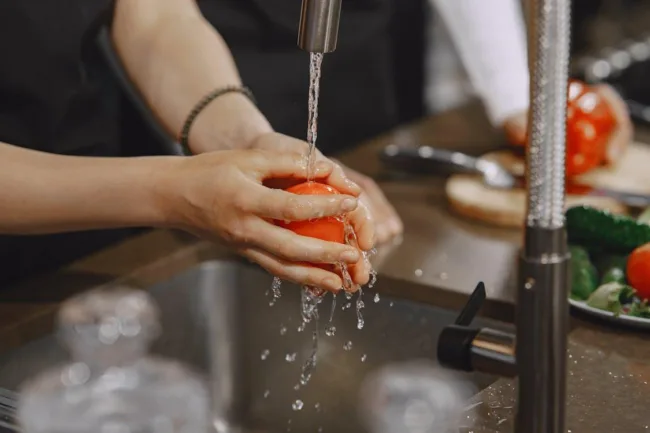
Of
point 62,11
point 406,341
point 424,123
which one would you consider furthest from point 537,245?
point 424,123

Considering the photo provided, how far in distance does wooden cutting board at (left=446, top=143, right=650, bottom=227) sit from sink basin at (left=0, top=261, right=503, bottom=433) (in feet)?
0.86

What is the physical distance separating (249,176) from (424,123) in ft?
3.83

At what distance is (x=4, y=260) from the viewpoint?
1381 mm

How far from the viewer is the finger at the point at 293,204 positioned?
87cm

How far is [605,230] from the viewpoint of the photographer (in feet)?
3.95

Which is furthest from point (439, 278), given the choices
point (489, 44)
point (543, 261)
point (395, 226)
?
point (489, 44)

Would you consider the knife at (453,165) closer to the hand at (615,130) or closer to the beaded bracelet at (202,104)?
the hand at (615,130)

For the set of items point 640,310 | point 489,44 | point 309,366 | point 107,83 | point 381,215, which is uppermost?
point 489,44

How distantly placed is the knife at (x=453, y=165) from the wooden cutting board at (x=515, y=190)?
15 millimetres

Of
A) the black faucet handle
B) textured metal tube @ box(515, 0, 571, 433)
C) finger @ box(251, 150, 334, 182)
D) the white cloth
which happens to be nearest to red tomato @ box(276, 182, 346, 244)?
finger @ box(251, 150, 334, 182)

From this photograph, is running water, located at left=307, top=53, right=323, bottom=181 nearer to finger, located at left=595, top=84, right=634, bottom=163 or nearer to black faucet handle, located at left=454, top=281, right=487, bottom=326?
black faucet handle, located at left=454, top=281, right=487, bottom=326

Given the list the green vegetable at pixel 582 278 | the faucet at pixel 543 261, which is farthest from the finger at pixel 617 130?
the faucet at pixel 543 261

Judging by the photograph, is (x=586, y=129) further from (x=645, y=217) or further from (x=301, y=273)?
(x=301, y=273)

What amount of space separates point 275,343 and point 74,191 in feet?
1.43
